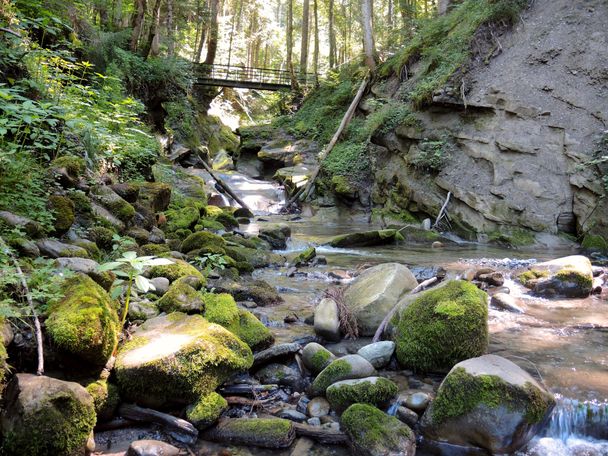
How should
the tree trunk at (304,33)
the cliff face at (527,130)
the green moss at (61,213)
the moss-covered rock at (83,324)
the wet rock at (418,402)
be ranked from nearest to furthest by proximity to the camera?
the moss-covered rock at (83,324), the wet rock at (418,402), the green moss at (61,213), the cliff face at (527,130), the tree trunk at (304,33)

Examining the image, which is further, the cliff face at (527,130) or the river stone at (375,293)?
the cliff face at (527,130)

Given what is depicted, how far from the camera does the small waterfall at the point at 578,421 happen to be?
3576mm

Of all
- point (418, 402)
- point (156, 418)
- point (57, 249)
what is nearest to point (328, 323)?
point (418, 402)

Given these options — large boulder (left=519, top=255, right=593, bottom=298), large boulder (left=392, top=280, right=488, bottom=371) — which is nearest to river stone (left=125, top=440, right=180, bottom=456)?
large boulder (left=392, top=280, right=488, bottom=371)

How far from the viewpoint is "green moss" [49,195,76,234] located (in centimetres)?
510

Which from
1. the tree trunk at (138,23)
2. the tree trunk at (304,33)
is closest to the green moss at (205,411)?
the tree trunk at (138,23)

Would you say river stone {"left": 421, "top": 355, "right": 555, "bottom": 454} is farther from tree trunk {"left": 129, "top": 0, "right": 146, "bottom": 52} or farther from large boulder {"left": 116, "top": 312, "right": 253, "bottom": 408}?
tree trunk {"left": 129, "top": 0, "right": 146, "bottom": 52}

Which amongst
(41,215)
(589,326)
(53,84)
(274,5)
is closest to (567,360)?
(589,326)

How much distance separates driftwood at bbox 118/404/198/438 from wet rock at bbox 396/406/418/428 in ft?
5.39

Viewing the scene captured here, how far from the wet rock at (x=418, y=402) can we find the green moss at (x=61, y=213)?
13.6 ft

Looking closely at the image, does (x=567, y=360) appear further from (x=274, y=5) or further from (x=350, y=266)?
(x=274, y=5)

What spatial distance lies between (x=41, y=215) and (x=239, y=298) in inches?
106

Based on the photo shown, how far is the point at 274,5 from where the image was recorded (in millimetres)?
45562

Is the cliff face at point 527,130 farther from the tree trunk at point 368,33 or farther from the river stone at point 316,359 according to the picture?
the river stone at point 316,359
